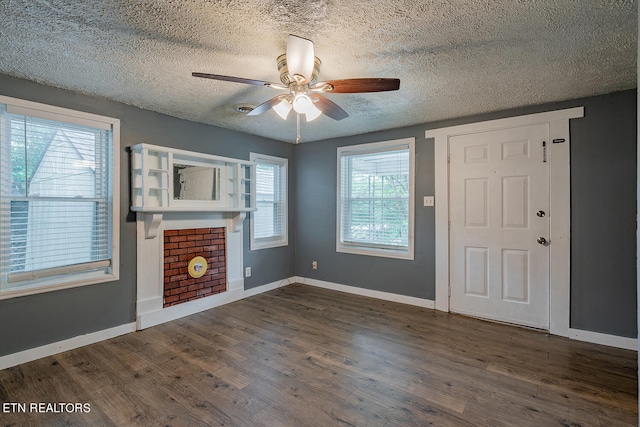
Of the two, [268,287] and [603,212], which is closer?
[603,212]

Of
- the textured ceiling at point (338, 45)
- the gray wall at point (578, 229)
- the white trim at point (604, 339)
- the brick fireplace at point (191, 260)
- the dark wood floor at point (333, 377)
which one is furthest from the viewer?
the brick fireplace at point (191, 260)

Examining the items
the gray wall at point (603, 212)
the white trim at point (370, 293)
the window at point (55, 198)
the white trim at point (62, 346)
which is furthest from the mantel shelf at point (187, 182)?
the gray wall at point (603, 212)

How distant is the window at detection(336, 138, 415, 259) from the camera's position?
3.88 m

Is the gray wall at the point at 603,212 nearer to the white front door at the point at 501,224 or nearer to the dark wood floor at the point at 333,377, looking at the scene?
the white front door at the point at 501,224

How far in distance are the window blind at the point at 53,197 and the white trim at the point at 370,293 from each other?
2745mm

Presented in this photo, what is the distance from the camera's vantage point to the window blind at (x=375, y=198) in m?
A: 3.92

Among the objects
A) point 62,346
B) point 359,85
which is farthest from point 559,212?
point 62,346

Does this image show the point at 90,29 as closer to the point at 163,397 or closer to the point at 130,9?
the point at 130,9

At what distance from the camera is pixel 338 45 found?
1.92 m

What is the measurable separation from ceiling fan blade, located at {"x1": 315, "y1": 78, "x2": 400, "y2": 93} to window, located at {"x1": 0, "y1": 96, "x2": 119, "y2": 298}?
2.26 metres

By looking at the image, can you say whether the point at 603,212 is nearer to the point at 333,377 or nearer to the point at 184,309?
the point at 333,377

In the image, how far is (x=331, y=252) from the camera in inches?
178

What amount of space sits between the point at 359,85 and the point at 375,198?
240 centimetres

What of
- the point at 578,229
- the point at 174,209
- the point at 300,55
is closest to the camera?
the point at 300,55
